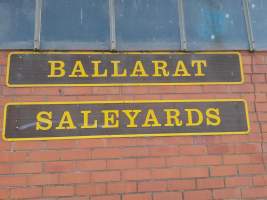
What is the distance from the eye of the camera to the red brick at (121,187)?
328 centimetres

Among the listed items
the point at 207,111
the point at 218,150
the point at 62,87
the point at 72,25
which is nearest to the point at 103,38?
the point at 72,25

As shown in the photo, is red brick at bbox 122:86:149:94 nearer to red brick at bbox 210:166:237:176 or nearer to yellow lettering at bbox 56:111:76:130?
yellow lettering at bbox 56:111:76:130

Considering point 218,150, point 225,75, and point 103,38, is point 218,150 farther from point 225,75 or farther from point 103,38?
point 103,38

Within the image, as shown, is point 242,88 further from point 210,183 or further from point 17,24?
point 17,24

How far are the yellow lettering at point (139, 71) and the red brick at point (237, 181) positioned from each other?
113 centimetres

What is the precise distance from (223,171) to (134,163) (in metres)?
0.74

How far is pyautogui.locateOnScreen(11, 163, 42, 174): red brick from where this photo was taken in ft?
10.7

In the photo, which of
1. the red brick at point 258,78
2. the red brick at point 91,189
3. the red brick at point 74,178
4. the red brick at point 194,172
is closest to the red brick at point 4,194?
the red brick at point 74,178

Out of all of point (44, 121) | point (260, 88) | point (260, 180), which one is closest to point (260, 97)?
point (260, 88)

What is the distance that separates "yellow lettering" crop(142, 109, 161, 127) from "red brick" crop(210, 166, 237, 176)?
0.59 metres

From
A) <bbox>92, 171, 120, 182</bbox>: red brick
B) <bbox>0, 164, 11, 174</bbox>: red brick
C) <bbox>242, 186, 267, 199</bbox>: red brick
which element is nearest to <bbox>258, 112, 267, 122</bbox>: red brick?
<bbox>242, 186, 267, 199</bbox>: red brick

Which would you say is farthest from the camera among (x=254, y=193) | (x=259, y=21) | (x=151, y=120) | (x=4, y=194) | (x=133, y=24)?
(x=259, y=21)

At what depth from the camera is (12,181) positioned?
10.6 ft

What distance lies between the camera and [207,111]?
3.57 m
